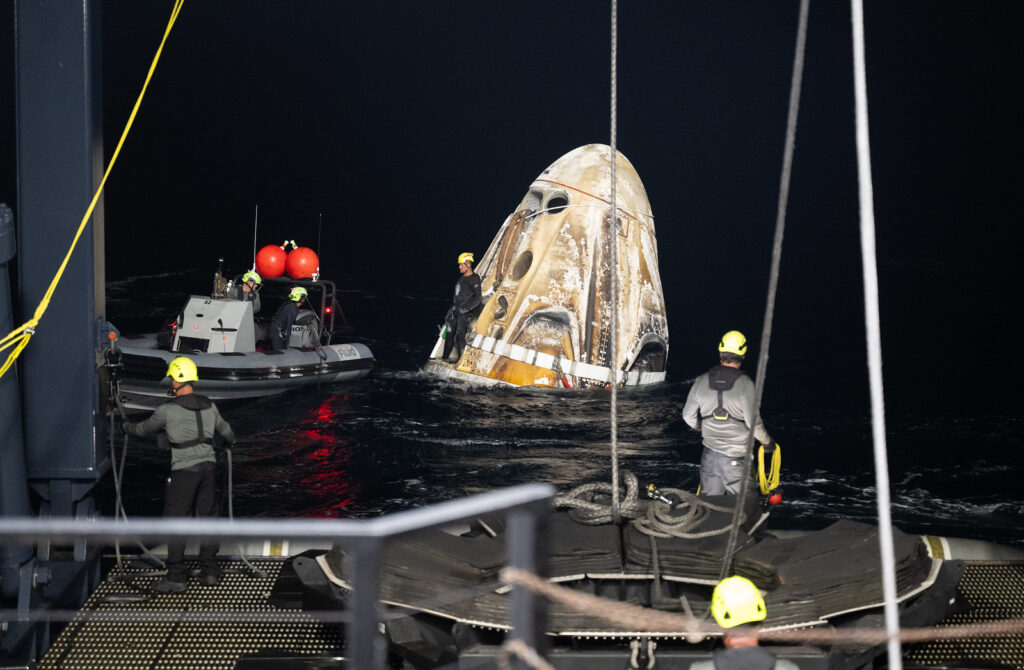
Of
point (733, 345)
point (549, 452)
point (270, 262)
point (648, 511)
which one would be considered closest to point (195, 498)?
point (648, 511)

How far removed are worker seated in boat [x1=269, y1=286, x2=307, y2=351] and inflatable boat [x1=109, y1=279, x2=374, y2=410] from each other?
15 cm

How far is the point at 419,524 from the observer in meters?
1.85

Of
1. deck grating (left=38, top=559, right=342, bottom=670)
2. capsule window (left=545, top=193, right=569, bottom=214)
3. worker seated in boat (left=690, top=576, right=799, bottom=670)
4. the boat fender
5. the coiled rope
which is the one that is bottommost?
deck grating (left=38, top=559, right=342, bottom=670)

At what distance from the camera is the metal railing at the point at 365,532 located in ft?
6.07

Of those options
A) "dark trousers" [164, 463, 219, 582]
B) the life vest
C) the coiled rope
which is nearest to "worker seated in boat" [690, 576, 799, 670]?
the coiled rope

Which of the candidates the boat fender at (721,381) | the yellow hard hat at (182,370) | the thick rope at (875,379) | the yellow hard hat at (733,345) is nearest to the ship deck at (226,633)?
the yellow hard hat at (182,370)

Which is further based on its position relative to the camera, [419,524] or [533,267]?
[533,267]

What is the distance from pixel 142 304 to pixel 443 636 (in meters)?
20.1

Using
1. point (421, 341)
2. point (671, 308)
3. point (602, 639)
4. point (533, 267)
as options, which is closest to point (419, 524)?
point (602, 639)

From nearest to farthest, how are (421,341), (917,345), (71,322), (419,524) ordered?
1. (419,524)
2. (71,322)
3. (421,341)
4. (917,345)

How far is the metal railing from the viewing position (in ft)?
6.07

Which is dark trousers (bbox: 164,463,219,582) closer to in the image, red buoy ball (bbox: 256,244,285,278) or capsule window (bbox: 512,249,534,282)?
red buoy ball (bbox: 256,244,285,278)

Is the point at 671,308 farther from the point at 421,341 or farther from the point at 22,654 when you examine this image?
the point at 22,654

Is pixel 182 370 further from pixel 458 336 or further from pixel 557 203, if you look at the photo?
pixel 557 203
